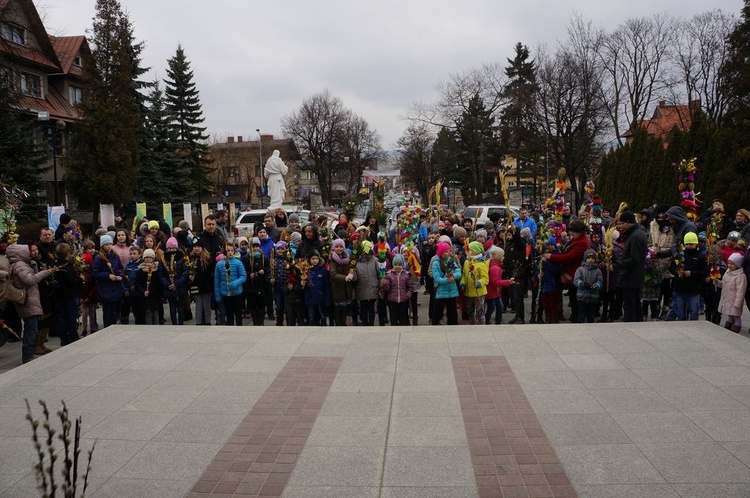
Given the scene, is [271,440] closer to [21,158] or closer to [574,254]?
[574,254]

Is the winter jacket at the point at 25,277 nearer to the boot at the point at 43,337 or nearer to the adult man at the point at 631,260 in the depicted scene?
the boot at the point at 43,337

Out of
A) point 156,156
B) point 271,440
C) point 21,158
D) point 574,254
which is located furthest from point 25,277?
point 156,156

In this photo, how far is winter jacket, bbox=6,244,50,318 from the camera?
346 inches

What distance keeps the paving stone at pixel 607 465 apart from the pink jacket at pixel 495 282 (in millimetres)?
5451

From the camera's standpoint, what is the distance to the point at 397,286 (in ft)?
32.8

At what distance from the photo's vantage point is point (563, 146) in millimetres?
Answer: 37469

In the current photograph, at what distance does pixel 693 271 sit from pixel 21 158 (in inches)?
1207

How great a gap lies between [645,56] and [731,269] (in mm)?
41729

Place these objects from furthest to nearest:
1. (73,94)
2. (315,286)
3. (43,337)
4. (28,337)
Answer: (73,94) → (315,286) → (43,337) → (28,337)

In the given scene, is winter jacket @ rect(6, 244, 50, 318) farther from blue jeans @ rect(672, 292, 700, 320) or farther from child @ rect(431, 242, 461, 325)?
blue jeans @ rect(672, 292, 700, 320)

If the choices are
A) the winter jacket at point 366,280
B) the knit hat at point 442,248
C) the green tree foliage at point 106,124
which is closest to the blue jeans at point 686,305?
the knit hat at point 442,248

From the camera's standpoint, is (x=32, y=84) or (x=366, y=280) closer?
(x=366, y=280)

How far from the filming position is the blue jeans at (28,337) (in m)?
8.84

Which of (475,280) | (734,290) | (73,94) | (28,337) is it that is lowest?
(28,337)
